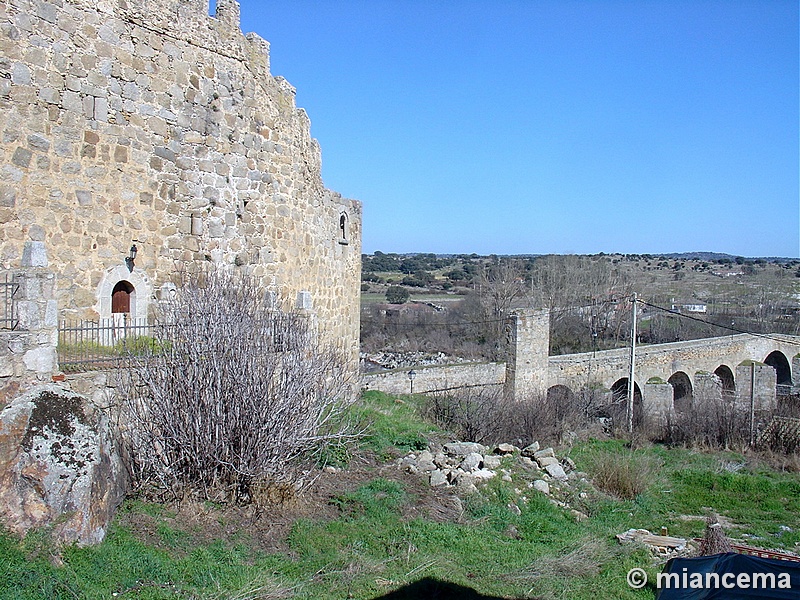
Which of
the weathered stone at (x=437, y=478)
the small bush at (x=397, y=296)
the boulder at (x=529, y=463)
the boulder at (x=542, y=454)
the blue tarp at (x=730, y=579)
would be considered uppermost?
the small bush at (x=397, y=296)

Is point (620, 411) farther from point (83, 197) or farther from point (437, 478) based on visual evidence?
point (83, 197)

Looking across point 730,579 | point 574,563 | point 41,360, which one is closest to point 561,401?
point 574,563

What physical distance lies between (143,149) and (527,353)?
671 inches

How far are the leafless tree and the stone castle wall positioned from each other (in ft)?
5.20

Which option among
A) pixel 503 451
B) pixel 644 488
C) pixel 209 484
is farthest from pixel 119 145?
pixel 644 488

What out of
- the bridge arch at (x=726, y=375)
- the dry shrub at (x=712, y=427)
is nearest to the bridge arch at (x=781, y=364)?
the bridge arch at (x=726, y=375)

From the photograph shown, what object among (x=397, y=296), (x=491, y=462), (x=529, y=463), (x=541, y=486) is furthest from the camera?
(x=397, y=296)

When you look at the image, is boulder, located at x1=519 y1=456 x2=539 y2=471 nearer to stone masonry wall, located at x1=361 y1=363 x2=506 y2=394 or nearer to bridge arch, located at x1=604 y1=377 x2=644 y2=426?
stone masonry wall, located at x1=361 y1=363 x2=506 y2=394

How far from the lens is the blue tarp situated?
3428 mm

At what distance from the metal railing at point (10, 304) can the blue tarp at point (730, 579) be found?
563 cm

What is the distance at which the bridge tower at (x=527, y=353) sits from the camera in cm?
2298

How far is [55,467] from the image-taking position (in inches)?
217

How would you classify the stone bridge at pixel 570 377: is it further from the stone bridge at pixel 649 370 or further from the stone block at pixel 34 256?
the stone block at pixel 34 256

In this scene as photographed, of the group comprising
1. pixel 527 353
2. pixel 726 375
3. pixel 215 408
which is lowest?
pixel 726 375
